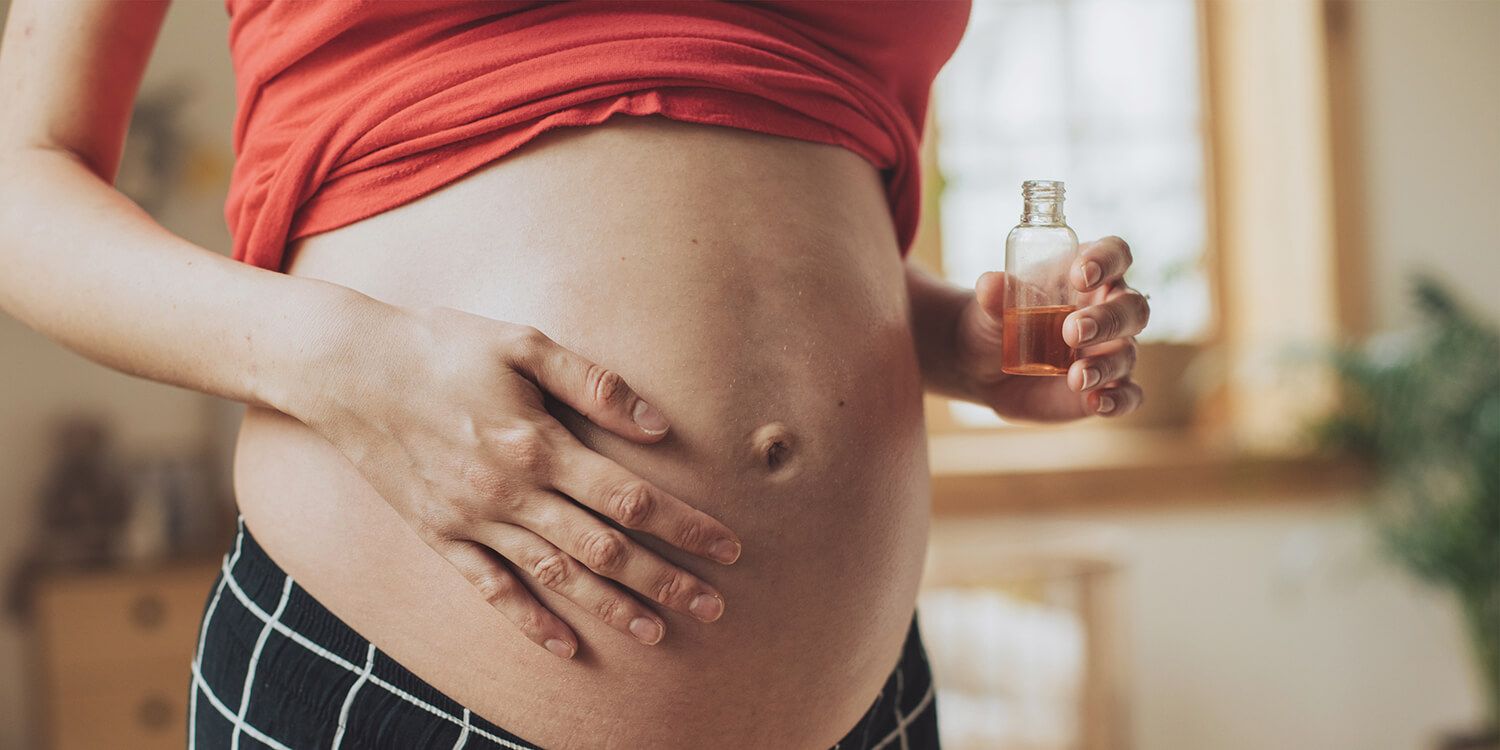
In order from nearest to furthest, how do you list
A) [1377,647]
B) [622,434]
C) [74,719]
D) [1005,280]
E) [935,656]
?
1. [622,434]
2. [1005,280]
3. [74,719]
4. [935,656]
5. [1377,647]

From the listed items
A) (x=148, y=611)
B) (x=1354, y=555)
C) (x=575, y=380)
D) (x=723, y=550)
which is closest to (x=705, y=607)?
(x=723, y=550)

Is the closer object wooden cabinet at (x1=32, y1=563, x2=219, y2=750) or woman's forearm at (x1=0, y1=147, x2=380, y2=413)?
woman's forearm at (x1=0, y1=147, x2=380, y2=413)

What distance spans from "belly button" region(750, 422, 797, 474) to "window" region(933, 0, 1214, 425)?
2.61 m

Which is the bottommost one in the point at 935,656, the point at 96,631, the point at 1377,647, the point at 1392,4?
the point at 1377,647

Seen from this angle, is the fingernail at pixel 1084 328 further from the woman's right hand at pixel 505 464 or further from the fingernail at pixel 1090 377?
the woman's right hand at pixel 505 464

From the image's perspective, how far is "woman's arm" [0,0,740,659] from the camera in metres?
Answer: 0.54

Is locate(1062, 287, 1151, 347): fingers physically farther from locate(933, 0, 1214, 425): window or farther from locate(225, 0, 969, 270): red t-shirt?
locate(933, 0, 1214, 425): window

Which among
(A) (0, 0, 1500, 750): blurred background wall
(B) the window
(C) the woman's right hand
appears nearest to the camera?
(C) the woman's right hand

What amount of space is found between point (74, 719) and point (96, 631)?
171 millimetres

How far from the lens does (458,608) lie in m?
0.59

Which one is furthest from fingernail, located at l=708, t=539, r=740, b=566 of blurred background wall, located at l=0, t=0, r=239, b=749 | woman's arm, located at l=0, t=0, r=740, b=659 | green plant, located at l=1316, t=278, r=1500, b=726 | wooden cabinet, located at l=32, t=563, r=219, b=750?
green plant, located at l=1316, t=278, r=1500, b=726

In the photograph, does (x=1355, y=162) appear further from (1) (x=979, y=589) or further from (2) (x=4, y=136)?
(2) (x=4, y=136)

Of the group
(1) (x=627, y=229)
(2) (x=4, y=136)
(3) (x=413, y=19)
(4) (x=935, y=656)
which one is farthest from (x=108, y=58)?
(4) (x=935, y=656)

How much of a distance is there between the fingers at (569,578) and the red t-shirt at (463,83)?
0.68 feet
